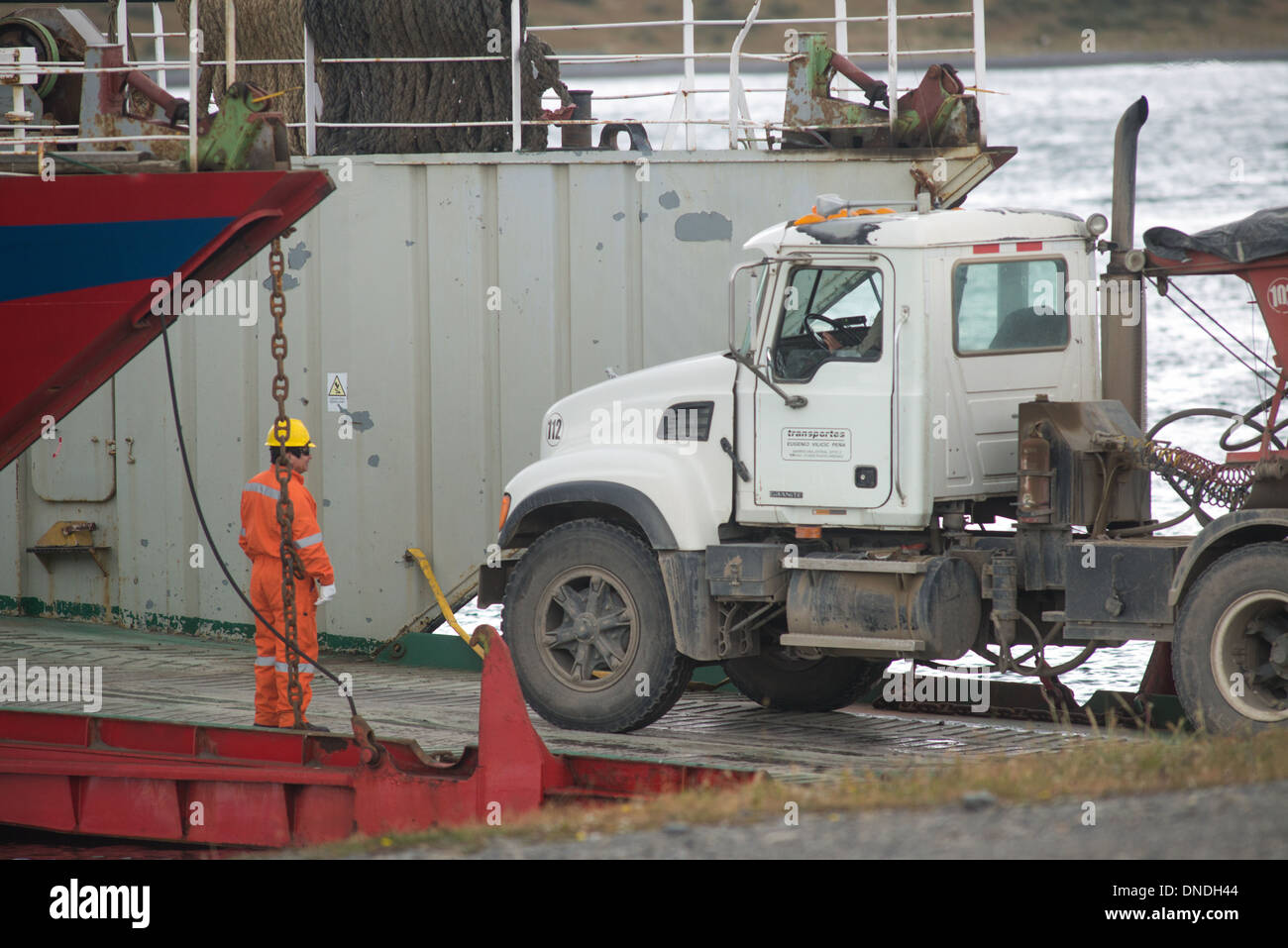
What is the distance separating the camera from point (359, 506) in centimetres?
1258

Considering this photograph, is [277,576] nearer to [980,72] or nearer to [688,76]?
[688,76]

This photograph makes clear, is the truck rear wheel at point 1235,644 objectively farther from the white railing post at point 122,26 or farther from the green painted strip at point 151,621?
the white railing post at point 122,26

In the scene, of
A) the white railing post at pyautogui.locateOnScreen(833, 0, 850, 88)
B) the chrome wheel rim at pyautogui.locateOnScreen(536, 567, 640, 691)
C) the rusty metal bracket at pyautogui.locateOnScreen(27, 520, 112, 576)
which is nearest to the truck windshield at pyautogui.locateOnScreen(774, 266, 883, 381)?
the chrome wheel rim at pyautogui.locateOnScreen(536, 567, 640, 691)

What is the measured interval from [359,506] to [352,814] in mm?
4747

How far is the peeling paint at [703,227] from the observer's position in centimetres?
1170

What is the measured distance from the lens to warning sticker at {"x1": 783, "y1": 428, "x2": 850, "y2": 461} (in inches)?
345

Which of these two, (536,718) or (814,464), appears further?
(536,718)

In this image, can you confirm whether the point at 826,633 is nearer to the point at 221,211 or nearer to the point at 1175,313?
the point at 221,211

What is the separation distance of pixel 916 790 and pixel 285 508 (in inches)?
141

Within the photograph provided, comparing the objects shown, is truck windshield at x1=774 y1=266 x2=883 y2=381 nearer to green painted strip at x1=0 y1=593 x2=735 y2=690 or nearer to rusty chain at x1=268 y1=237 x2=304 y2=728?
rusty chain at x1=268 y1=237 x2=304 y2=728

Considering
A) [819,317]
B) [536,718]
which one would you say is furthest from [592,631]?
[819,317]

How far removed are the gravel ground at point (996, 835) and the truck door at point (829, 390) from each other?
8.58 feet

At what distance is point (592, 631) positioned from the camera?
30.7 ft
